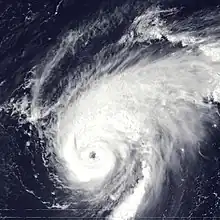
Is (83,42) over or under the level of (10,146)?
over

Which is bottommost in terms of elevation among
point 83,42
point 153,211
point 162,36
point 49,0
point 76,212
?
point 153,211

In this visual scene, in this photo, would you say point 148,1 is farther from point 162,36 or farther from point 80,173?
point 80,173

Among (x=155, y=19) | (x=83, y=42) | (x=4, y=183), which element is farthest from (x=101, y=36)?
(x=4, y=183)

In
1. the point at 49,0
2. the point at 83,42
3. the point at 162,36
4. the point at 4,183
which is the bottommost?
the point at 4,183

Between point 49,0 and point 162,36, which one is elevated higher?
point 49,0

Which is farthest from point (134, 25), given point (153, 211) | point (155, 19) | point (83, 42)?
point (153, 211)

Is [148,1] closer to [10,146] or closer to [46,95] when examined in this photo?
[46,95]
